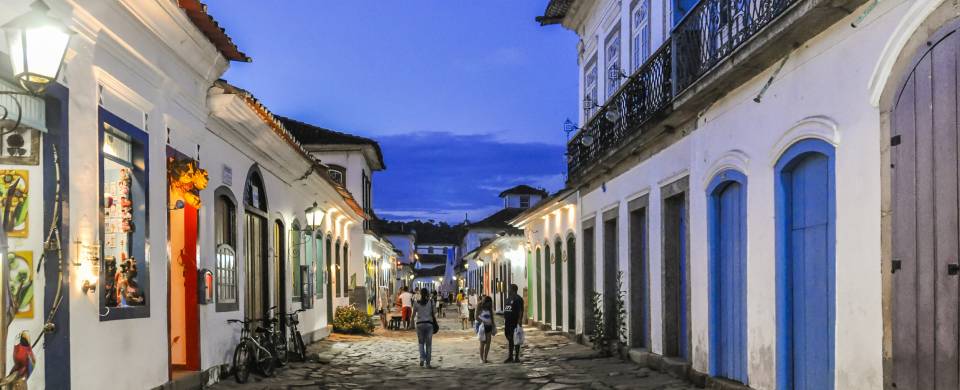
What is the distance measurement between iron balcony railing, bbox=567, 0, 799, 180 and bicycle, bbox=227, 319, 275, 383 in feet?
20.3

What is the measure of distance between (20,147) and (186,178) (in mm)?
3406

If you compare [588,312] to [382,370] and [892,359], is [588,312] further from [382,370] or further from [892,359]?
[892,359]

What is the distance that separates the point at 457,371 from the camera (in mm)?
14383

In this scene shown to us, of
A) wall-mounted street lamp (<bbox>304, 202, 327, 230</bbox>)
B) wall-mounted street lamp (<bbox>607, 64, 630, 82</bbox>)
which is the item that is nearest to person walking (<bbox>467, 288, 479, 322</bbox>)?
wall-mounted street lamp (<bbox>304, 202, 327, 230</bbox>)

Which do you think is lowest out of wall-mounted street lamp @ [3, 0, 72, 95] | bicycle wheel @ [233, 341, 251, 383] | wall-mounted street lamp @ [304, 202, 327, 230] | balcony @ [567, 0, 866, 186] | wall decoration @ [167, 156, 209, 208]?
bicycle wheel @ [233, 341, 251, 383]

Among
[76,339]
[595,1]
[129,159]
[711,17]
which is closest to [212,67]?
[129,159]

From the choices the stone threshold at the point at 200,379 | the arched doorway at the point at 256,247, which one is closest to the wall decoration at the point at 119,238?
the stone threshold at the point at 200,379

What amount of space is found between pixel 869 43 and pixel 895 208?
1292 millimetres

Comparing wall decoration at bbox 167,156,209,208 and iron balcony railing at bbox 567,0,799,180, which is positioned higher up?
iron balcony railing at bbox 567,0,799,180

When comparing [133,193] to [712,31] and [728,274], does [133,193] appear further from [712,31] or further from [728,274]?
[728,274]

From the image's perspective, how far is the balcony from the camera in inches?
307

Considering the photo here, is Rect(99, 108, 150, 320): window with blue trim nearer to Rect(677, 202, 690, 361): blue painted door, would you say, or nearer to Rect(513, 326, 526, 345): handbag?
Rect(677, 202, 690, 361): blue painted door

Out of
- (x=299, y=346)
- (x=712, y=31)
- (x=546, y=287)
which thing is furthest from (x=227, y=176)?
(x=546, y=287)

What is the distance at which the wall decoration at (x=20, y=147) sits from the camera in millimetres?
6074
